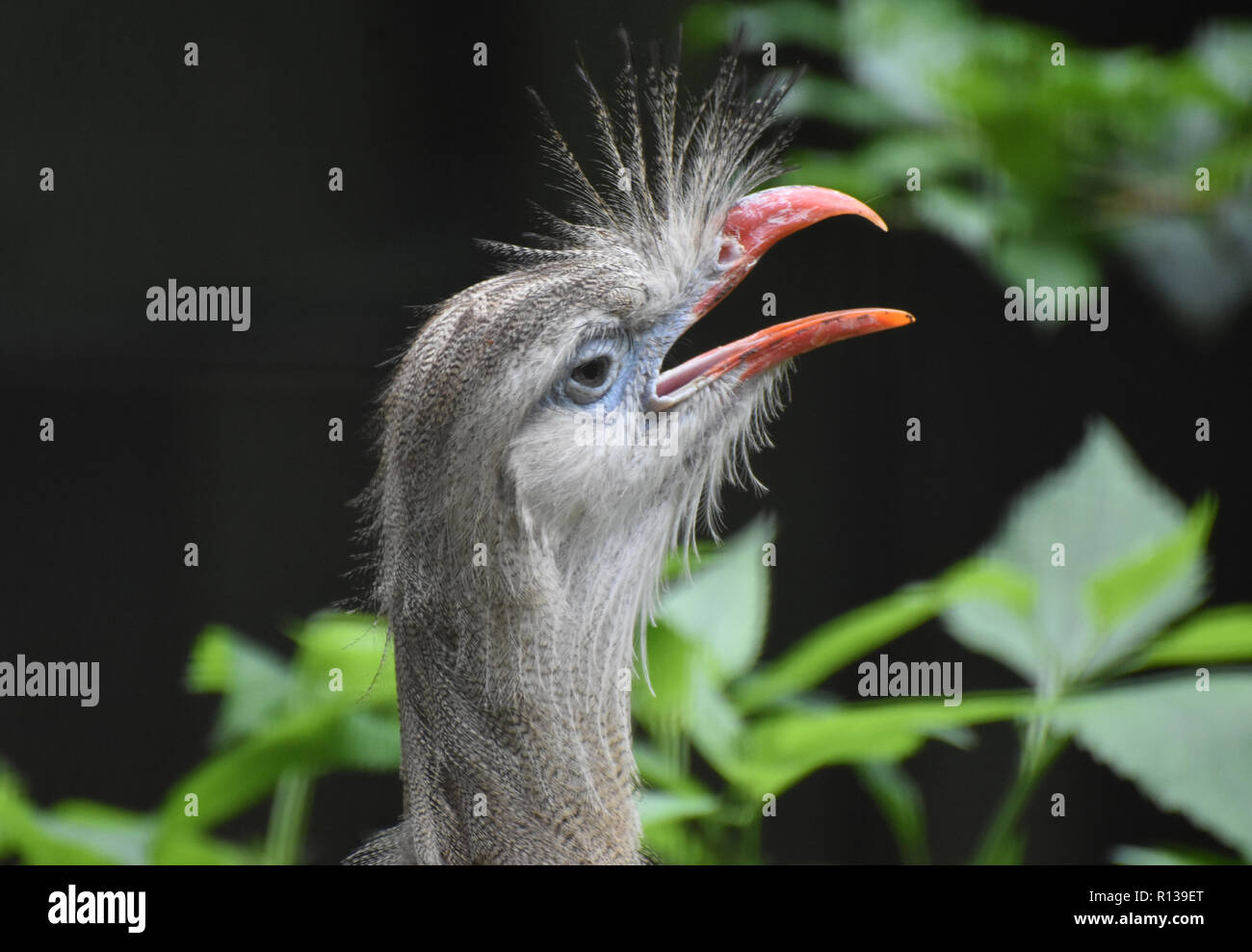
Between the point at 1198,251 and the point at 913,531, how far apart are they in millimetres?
658

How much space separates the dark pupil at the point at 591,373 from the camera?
1385mm

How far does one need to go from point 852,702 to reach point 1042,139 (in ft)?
3.12

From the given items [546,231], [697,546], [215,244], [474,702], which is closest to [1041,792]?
[697,546]

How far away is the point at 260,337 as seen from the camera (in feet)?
5.94

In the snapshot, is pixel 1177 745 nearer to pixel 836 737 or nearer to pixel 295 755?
pixel 836 737

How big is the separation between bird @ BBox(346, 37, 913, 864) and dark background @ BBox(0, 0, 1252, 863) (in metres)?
0.23

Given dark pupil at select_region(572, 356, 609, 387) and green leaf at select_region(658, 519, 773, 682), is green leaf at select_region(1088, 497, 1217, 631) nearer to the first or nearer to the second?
green leaf at select_region(658, 519, 773, 682)

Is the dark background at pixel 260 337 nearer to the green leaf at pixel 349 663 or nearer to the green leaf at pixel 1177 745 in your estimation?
the green leaf at pixel 349 663

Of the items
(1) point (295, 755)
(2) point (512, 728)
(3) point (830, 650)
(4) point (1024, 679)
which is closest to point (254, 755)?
(1) point (295, 755)

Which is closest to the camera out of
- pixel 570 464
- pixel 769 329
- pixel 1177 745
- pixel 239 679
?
pixel 570 464

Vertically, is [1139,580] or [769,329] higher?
[769,329]

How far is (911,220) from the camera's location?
6.12 feet

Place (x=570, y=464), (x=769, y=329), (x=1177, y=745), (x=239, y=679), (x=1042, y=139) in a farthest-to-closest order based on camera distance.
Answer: (x=1042, y=139) → (x=239, y=679) → (x=1177, y=745) → (x=769, y=329) → (x=570, y=464)

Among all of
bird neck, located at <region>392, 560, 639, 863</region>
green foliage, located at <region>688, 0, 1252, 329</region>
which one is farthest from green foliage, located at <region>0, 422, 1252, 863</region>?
green foliage, located at <region>688, 0, 1252, 329</region>
